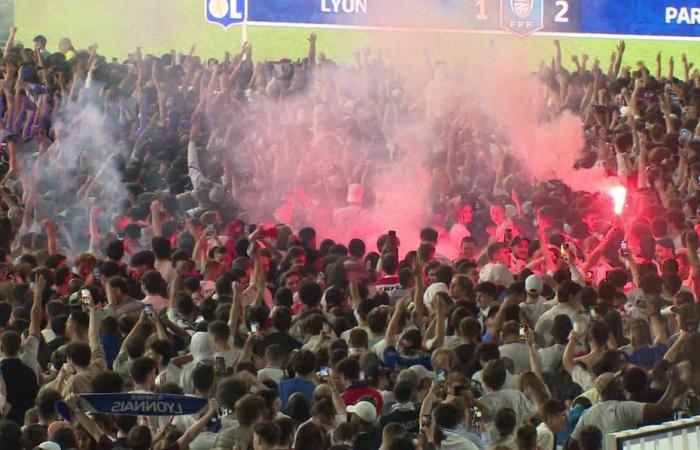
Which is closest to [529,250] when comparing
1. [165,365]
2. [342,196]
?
[342,196]

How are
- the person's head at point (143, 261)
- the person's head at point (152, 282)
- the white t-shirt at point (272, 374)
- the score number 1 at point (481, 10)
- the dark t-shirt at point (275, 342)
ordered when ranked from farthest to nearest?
the score number 1 at point (481, 10) < the person's head at point (143, 261) < the person's head at point (152, 282) < the dark t-shirt at point (275, 342) < the white t-shirt at point (272, 374)

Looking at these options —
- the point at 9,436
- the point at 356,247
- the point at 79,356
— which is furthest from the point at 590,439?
the point at 356,247

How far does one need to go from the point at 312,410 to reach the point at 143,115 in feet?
33.2

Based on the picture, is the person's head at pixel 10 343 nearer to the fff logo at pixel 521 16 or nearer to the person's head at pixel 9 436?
the person's head at pixel 9 436

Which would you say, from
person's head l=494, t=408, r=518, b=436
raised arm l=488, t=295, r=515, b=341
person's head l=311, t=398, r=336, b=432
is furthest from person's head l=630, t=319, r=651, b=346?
person's head l=311, t=398, r=336, b=432

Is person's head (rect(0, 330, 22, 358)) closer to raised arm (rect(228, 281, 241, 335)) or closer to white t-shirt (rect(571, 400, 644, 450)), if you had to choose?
raised arm (rect(228, 281, 241, 335))

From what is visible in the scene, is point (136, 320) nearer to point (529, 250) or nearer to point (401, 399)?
point (401, 399)

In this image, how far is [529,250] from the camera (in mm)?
12000

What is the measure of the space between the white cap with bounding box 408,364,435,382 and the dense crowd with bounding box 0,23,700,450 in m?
0.09

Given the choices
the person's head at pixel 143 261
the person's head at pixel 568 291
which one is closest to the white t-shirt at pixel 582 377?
the person's head at pixel 568 291

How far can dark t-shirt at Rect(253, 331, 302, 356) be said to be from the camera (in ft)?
29.2

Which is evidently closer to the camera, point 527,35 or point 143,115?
point 143,115

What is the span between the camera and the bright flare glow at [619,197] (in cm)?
1340

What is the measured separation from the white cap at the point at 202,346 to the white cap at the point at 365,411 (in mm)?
1322
